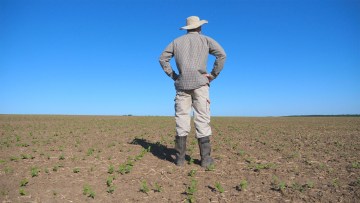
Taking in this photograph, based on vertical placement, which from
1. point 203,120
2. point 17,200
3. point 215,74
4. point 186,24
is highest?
point 186,24

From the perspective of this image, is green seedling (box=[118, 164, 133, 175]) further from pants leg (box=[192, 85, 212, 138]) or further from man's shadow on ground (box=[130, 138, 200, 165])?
pants leg (box=[192, 85, 212, 138])

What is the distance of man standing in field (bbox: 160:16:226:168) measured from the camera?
23.2 ft

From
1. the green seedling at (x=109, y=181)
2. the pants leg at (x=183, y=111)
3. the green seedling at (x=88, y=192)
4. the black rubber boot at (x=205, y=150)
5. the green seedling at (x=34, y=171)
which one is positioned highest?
the pants leg at (x=183, y=111)

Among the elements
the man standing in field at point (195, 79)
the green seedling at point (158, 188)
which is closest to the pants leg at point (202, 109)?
the man standing in field at point (195, 79)

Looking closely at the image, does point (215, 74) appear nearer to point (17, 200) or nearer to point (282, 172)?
point (282, 172)

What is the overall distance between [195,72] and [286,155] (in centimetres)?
348

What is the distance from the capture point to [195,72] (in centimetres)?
706

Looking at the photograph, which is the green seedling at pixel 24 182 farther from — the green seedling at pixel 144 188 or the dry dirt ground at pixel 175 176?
the green seedling at pixel 144 188

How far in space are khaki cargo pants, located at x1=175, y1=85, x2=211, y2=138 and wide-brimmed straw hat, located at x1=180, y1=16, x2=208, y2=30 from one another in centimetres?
129

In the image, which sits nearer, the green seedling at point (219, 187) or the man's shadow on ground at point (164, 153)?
the green seedling at point (219, 187)

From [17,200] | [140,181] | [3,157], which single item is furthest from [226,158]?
[3,157]

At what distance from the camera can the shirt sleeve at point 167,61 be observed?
291 inches

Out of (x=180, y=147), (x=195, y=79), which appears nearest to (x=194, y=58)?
(x=195, y=79)

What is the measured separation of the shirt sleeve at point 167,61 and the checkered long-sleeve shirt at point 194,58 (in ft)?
0.53
